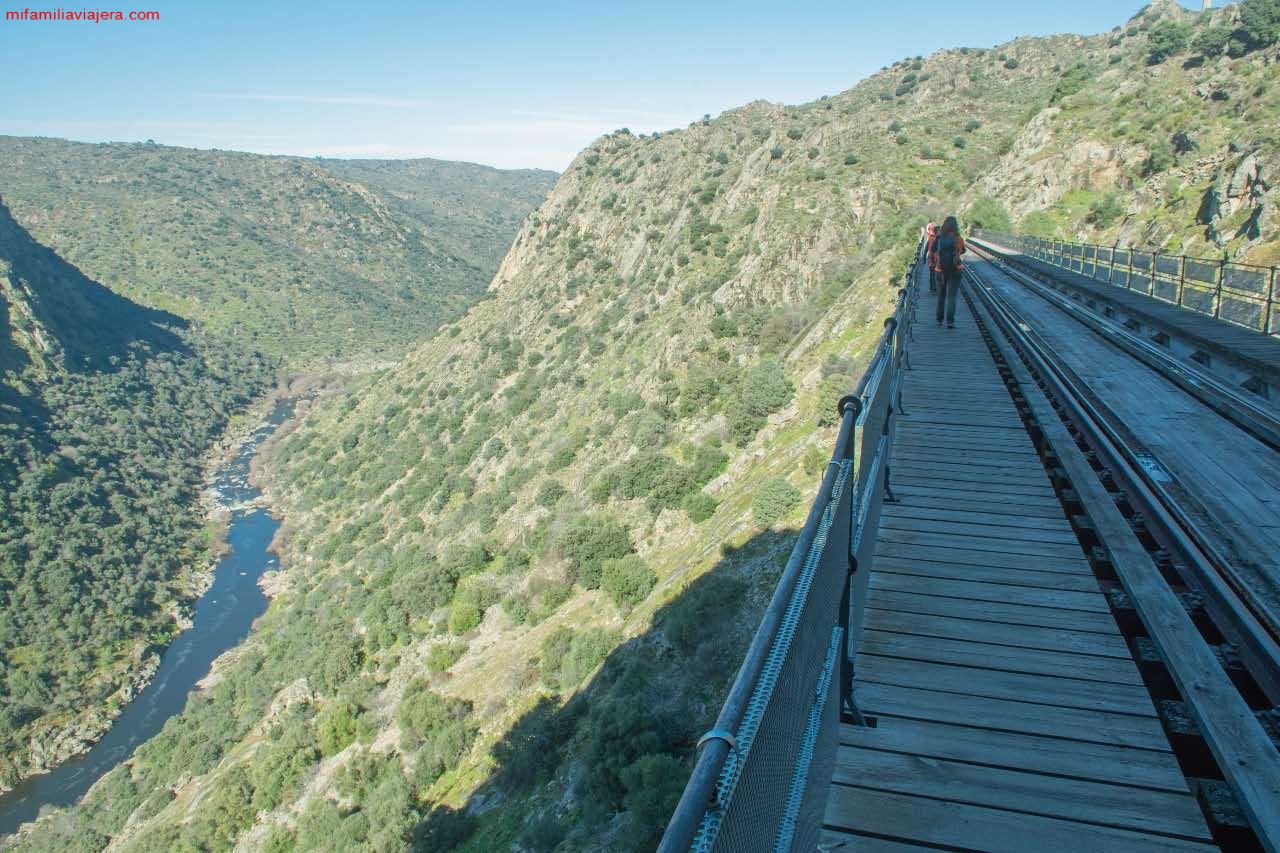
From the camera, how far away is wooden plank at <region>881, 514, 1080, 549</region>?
4.89 metres

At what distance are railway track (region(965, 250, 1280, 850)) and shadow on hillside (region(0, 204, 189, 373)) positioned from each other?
4365 inches

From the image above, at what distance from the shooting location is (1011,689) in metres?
3.37

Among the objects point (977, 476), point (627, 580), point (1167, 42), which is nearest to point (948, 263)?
point (977, 476)

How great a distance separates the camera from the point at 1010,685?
3.39 meters

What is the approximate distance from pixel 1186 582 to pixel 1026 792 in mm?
2412

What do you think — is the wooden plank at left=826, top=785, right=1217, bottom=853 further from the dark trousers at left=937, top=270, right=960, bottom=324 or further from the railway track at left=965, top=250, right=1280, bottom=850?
the dark trousers at left=937, top=270, right=960, bottom=324

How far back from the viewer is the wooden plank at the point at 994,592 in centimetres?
408

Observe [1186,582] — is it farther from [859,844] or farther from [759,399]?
[759,399]

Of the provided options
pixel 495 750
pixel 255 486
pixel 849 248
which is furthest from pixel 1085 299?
pixel 255 486

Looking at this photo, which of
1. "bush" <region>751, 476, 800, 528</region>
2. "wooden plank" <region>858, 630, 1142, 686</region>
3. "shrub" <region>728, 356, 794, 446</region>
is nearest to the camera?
"wooden plank" <region>858, 630, 1142, 686</region>

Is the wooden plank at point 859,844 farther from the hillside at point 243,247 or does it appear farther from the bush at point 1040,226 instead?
the hillside at point 243,247

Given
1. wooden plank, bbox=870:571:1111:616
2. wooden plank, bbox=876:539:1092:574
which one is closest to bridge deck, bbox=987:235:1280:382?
wooden plank, bbox=876:539:1092:574

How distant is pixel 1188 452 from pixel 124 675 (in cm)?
6777

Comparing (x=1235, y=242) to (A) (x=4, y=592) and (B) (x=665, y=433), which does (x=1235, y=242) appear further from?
(A) (x=4, y=592)
